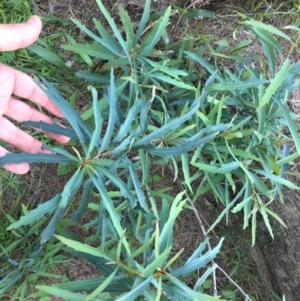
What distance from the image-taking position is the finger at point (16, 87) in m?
1.47

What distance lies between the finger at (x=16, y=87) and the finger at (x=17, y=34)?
0.12m

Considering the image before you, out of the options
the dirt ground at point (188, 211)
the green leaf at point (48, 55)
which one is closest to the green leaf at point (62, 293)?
the dirt ground at point (188, 211)

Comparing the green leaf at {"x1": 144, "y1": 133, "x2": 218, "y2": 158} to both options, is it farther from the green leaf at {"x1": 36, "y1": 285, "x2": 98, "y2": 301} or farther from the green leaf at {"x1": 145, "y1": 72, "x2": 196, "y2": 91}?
the green leaf at {"x1": 36, "y1": 285, "x2": 98, "y2": 301}

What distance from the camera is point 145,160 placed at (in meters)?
1.53

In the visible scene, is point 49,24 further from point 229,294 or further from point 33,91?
point 229,294

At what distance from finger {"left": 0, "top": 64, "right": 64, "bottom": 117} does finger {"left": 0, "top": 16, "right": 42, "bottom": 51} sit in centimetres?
12

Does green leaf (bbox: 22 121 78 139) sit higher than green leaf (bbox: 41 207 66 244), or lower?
higher

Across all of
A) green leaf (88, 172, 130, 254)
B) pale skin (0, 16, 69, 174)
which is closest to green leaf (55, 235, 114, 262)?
green leaf (88, 172, 130, 254)

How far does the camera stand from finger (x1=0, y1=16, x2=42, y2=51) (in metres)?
1.33

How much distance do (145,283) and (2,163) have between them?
1.63 feet

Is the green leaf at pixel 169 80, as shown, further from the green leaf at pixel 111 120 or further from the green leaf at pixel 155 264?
the green leaf at pixel 155 264

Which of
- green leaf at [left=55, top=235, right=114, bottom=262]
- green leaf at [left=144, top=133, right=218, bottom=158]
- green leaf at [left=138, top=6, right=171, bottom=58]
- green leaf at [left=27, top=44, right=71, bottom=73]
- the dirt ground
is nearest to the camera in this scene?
green leaf at [left=55, top=235, right=114, bottom=262]

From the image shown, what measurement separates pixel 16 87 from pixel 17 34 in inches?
9.0

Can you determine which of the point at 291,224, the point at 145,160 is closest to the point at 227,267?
the point at 291,224
